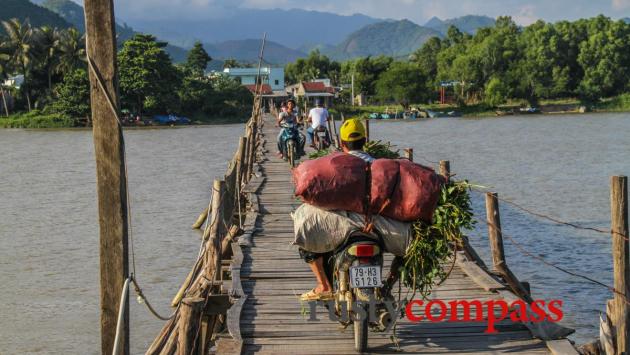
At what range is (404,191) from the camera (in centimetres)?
607

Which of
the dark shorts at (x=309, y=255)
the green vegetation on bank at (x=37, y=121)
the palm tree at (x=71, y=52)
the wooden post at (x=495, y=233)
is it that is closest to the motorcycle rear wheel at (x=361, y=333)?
the dark shorts at (x=309, y=255)

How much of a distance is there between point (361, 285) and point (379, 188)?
2.40ft

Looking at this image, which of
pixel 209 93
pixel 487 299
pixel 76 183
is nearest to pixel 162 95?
pixel 209 93

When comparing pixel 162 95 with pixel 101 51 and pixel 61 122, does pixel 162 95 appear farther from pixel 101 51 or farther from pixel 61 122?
pixel 101 51

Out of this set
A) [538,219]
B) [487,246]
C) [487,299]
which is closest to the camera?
[487,299]

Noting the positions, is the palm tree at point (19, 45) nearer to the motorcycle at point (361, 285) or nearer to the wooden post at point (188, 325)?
the wooden post at point (188, 325)

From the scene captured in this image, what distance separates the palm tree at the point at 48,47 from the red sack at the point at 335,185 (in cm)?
6698

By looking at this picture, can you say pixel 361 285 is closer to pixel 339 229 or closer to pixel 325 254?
pixel 339 229

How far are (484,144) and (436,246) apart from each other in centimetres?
4184

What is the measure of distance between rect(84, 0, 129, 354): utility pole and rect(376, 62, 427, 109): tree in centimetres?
8302

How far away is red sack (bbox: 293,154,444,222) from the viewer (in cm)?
605

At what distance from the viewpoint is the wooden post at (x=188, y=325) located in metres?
6.10

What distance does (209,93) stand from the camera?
73.9m

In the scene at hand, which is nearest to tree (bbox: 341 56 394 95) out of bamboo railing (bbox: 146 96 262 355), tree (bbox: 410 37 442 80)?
tree (bbox: 410 37 442 80)
